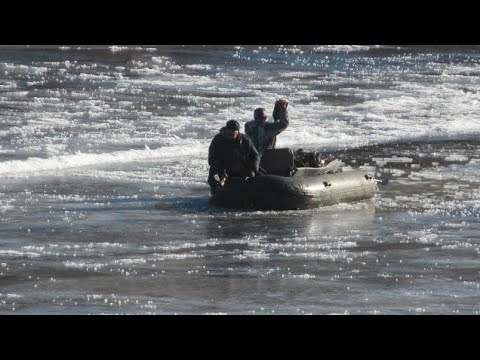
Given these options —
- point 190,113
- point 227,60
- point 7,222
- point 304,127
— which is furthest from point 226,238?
point 227,60

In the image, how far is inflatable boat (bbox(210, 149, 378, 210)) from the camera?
18.1 m

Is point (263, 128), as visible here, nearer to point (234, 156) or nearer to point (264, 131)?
point (264, 131)

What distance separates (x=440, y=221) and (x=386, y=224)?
2.77 feet

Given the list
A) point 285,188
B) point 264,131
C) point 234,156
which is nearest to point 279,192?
point 285,188

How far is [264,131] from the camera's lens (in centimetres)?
1908

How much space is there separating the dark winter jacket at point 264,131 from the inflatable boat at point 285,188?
1.51 feet

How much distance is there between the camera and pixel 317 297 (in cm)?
1268

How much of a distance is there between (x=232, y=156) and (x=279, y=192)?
864mm

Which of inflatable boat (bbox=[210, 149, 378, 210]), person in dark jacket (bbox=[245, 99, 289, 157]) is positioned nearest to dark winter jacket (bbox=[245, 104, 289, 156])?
person in dark jacket (bbox=[245, 99, 289, 157])

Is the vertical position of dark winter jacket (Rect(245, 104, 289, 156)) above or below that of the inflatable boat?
above

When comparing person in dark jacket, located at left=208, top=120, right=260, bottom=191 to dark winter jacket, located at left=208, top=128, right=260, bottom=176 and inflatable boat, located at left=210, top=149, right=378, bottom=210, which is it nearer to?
dark winter jacket, located at left=208, top=128, right=260, bottom=176

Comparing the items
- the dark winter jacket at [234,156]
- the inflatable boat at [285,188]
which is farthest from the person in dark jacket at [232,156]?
the inflatable boat at [285,188]

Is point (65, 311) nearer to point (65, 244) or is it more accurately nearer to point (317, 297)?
point (317, 297)

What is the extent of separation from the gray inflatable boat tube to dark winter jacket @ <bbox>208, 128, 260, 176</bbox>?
209 mm
